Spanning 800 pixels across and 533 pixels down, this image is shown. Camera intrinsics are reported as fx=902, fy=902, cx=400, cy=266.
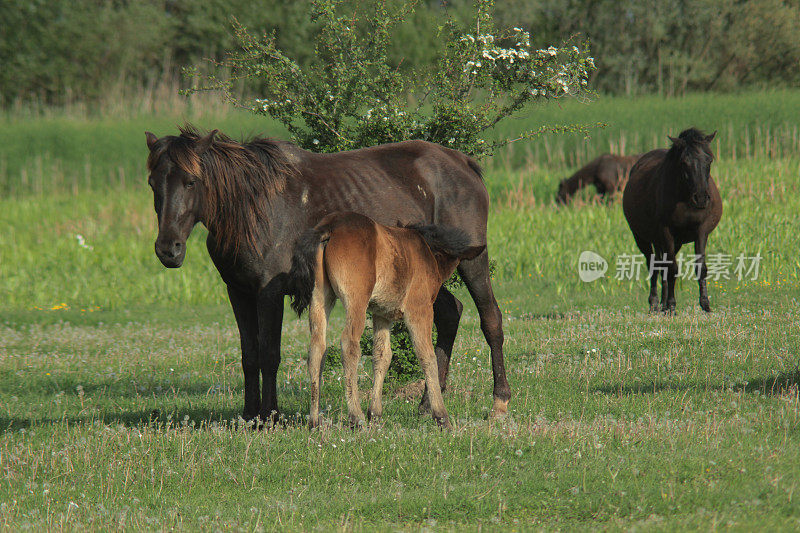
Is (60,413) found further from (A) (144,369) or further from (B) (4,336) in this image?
(B) (4,336)

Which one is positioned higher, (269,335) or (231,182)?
(231,182)

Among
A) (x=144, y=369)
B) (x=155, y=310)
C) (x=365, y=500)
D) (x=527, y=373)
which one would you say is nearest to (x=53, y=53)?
(x=155, y=310)

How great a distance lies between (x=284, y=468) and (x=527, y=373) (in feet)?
14.1

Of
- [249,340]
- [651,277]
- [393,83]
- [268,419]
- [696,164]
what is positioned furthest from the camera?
[651,277]

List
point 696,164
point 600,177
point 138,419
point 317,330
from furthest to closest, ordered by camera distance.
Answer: point 600,177, point 696,164, point 138,419, point 317,330

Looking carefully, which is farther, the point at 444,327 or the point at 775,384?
the point at 444,327

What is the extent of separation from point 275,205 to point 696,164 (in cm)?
840

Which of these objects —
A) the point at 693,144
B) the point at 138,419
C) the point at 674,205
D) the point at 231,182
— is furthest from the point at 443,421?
the point at 674,205

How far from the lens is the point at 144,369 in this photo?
40.0ft

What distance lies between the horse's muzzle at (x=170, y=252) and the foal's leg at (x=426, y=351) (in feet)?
6.39

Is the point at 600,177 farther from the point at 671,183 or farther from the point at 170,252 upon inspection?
the point at 170,252

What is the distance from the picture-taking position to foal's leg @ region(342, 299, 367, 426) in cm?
714

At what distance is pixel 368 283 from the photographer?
720cm

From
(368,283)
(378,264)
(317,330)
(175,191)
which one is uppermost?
(175,191)
